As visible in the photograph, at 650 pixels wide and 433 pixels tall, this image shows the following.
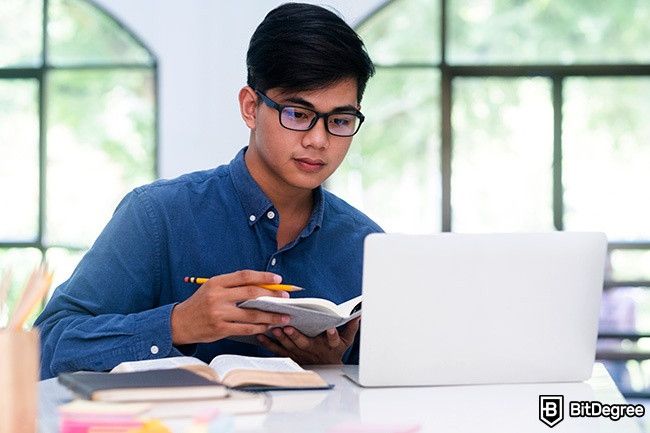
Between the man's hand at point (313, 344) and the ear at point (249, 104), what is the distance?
1.56 feet

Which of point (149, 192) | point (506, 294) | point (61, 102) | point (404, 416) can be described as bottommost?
point (404, 416)

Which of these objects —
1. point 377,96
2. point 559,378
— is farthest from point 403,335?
point 377,96

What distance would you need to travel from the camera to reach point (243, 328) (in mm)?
1976

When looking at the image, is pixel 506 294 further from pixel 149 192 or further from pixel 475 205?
pixel 475 205

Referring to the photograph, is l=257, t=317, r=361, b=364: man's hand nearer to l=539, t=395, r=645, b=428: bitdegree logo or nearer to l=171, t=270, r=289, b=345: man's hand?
l=171, t=270, r=289, b=345: man's hand

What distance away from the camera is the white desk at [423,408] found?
1602 mm

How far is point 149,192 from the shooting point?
2.36m

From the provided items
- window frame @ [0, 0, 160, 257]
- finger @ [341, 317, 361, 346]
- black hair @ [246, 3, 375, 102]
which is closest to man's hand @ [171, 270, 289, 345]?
finger @ [341, 317, 361, 346]

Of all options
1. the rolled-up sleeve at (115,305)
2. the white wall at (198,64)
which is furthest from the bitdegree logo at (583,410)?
the white wall at (198,64)

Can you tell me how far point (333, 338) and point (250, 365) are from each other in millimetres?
266

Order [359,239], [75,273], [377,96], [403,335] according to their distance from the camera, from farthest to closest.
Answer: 1. [377,96]
2. [359,239]
3. [75,273]
4. [403,335]

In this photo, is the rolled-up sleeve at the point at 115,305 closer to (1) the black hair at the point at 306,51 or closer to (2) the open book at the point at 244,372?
(2) the open book at the point at 244,372

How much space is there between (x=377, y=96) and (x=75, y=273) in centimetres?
435

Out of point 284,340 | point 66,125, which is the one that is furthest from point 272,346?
point 66,125
